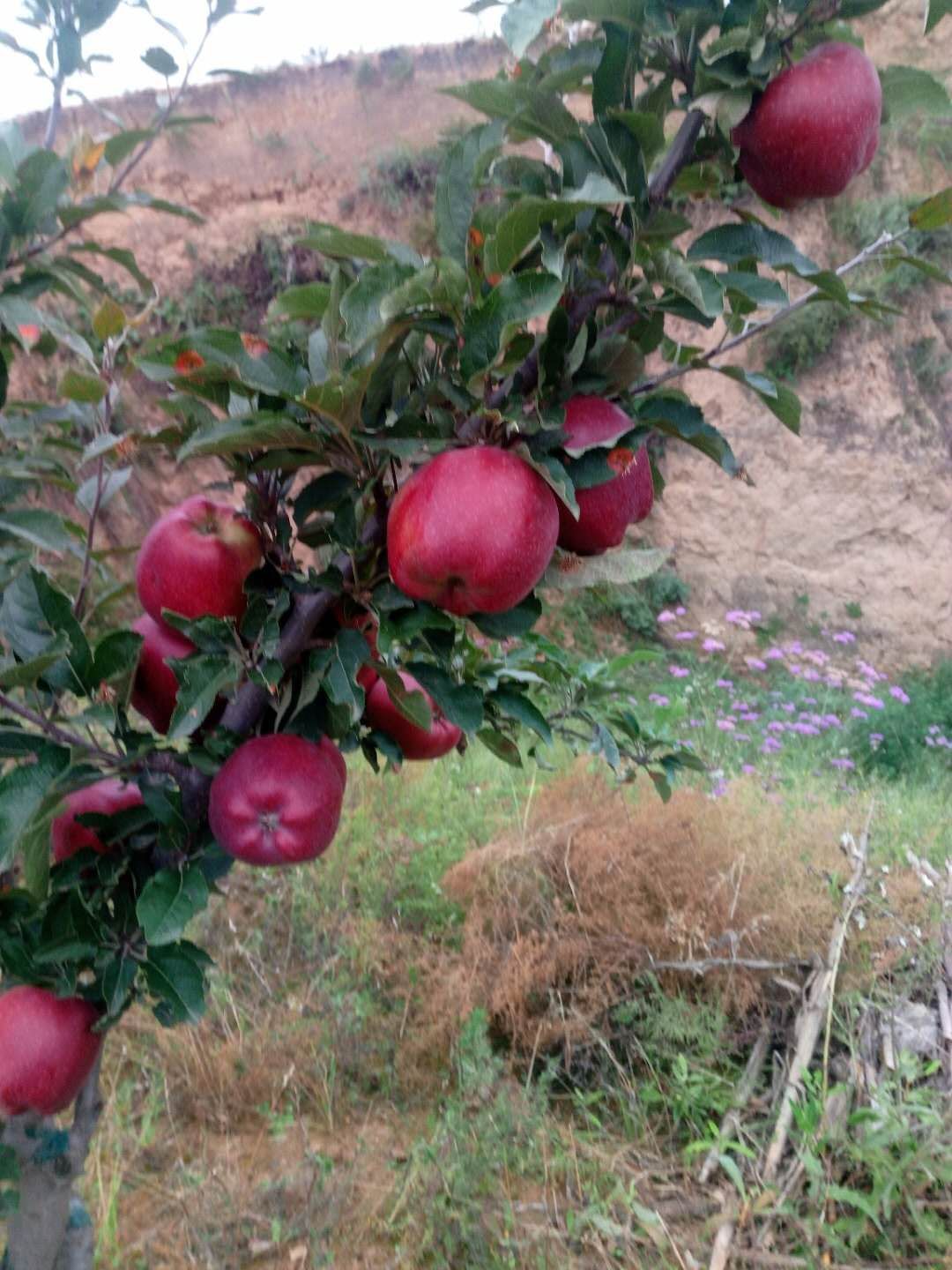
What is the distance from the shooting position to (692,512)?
6812 millimetres

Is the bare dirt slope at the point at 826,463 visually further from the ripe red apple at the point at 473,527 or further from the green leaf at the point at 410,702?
the ripe red apple at the point at 473,527

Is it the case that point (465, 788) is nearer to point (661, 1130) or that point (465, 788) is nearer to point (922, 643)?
point (661, 1130)

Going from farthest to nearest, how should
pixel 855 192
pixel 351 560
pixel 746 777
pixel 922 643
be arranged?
1. pixel 855 192
2. pixel 922 643
3. pixel 746 777
4. pixel 351 560

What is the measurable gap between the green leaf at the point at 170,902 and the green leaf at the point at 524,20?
26.3 inches

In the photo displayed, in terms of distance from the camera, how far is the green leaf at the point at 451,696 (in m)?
0.73

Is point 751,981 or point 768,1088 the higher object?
point 751,981

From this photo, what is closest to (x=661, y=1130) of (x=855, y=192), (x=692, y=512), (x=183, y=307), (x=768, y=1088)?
(x=768, y=1088)

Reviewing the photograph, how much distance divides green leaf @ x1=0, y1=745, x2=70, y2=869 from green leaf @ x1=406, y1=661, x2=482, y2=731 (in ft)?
0.99

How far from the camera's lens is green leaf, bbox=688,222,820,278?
66cm

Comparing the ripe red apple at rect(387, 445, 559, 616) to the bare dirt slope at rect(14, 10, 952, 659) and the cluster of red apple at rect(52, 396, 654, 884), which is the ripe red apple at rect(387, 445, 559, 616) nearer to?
the cluster of red apple at rect(52, 396, 654, 884)

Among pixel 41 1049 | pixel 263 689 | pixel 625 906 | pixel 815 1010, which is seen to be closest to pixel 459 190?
pixel 263 689

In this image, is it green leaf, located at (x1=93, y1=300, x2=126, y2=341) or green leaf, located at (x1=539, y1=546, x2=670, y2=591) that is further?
green leaf, located at (x1=93, y1=300, x2=126, y2=341)

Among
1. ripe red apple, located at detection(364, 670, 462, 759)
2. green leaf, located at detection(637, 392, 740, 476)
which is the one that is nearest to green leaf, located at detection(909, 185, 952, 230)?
green leaf, located at detection(637, 392, 740, 476)

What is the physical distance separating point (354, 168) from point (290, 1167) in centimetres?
750
